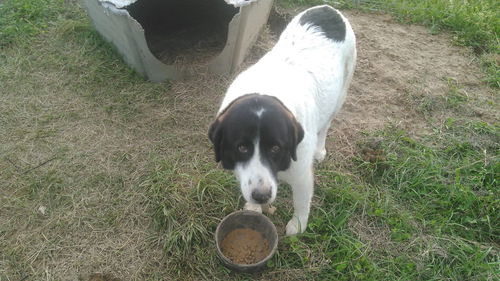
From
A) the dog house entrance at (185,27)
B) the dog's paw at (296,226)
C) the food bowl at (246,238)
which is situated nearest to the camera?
the food bowl at (246,238)

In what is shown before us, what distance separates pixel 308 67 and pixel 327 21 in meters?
0.57

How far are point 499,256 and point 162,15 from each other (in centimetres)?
487

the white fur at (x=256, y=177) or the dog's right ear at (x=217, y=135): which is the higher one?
the dog's right ear at (x=217, y=135)

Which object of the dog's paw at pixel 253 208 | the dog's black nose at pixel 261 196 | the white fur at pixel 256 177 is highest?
the white fur at pixel 256 177

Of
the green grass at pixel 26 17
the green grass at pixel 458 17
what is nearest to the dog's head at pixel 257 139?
the green grass at pixel 458 17

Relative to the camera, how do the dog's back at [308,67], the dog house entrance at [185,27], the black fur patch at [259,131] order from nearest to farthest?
the black fur patch at [259,131] → the dog's back at [308,67] → the dog house entrance at [185,27]

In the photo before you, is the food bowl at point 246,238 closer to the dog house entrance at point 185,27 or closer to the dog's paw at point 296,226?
the dog's paw at point 296,226

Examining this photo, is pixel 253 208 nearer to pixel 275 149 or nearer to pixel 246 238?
pixel 246 238

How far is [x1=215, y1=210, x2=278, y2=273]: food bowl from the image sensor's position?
318 centimetres

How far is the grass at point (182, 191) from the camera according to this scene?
10.9 feet

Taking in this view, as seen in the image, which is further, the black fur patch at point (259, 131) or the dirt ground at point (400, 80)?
the dirt ground at point (400, 80)

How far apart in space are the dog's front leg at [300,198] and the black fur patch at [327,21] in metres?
1.18

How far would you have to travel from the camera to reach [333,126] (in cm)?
457

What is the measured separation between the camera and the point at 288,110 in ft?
8.80
